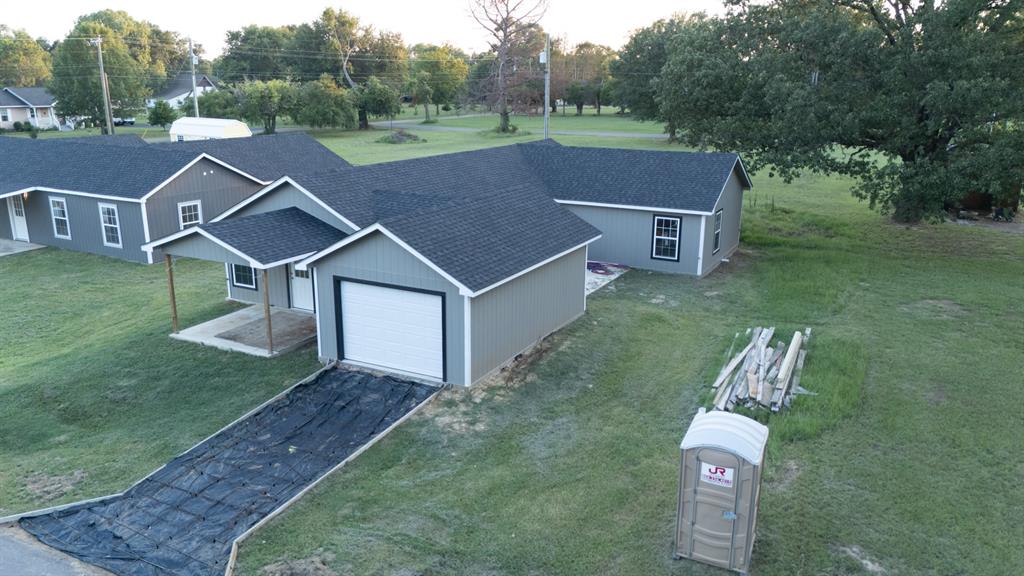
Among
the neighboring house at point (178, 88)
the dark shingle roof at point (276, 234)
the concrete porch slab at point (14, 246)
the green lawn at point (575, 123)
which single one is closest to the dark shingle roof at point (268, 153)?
the concrete porch slab at point (14, 246)

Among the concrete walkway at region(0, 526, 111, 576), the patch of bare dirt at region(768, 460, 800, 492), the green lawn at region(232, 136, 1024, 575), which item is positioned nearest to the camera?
the concrete walkway at region(0, 526, 111, 576)

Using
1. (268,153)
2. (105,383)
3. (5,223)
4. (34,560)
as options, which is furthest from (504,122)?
(34,560)

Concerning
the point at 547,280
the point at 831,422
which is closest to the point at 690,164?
the point at 547,280

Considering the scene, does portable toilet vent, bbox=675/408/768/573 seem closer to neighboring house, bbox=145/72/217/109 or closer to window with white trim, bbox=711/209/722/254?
window with white trim, bbox=711/209/722/254

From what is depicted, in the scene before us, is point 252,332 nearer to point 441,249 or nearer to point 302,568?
point 441,249

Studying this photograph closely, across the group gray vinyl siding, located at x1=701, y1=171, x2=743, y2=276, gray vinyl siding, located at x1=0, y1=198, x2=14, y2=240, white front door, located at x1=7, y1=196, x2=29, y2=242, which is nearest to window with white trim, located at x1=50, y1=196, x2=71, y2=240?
white front door, located at x1=7, y1=196, x2=29, y2=242

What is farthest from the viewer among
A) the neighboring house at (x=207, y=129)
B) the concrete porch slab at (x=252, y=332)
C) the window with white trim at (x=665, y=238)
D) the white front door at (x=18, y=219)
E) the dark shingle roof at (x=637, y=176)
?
the neighboring house at (x=207, y=129)

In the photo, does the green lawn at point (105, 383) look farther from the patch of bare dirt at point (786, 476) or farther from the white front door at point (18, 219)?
the patch of bare dirt at point (786, 476)
